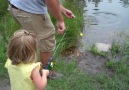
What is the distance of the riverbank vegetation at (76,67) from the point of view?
392 cm

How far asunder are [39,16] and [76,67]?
131 cm

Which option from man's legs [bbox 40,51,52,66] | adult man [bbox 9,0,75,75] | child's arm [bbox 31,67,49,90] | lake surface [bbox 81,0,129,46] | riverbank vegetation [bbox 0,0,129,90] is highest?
adult man [bbox 9,0,75,75]

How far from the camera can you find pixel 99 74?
4.21 meters

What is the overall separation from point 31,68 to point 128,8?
18.9ft

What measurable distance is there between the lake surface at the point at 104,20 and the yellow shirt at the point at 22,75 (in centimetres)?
328

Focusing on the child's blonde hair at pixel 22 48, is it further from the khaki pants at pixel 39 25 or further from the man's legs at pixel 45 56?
the man's legs at pixel 45 56

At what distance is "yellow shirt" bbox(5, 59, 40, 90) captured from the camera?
7.85 ft

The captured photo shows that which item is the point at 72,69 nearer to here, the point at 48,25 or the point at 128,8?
the point at 48,25

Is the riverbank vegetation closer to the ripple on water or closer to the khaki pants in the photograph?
the khaki pants

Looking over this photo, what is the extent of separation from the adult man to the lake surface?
2217 mm

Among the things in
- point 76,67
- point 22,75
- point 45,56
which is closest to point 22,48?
point 22,75

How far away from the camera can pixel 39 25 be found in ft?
11.2

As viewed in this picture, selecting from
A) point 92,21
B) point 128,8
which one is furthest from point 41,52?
point 128,8

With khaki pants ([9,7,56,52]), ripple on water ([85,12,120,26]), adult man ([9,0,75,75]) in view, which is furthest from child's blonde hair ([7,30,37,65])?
ripple on water ([85,12,120,26])
